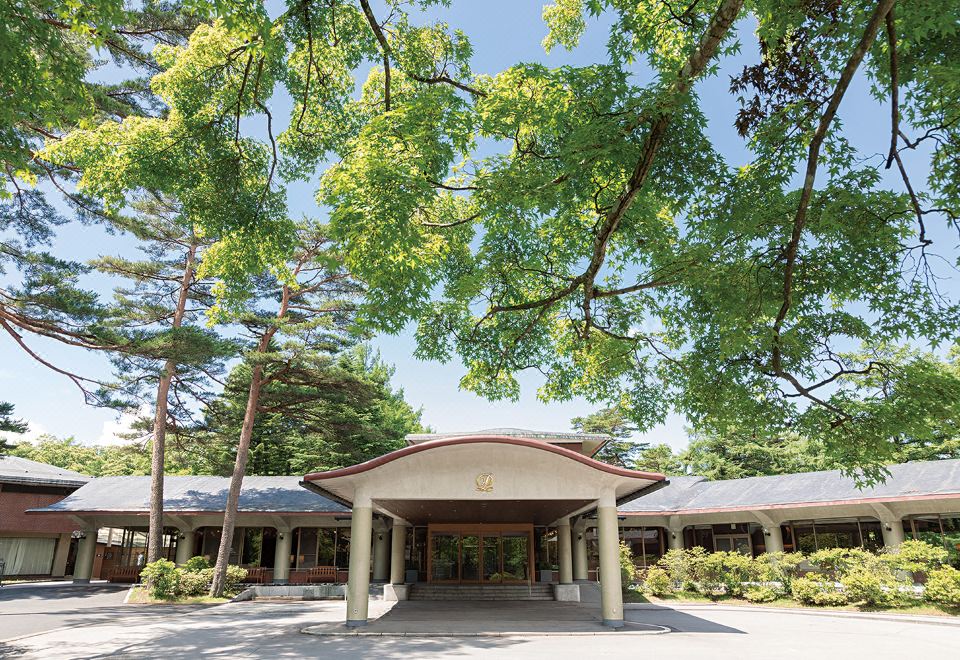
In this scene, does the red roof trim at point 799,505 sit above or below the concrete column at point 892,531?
above

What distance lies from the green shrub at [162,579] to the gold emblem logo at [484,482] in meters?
13.3

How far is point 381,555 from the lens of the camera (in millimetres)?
24844

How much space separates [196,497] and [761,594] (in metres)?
22.5

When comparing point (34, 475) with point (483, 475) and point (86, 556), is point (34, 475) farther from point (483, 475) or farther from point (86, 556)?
point (483, 475)

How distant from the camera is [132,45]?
14641mm

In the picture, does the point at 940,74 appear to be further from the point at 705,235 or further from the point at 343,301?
the point at 343,301

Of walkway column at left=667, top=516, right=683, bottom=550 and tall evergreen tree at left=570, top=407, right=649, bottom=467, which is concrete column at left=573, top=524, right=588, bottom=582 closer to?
walkway column at left=667, top=516, right=683, bottom=550

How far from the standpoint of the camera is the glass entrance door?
22078 millimetres

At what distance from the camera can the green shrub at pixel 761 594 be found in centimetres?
1861

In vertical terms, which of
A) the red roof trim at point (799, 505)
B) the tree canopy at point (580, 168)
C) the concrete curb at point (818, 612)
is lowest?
the concrete curb at point (818, 612)

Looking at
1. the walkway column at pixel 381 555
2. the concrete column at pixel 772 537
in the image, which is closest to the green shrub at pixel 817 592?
the concrete column at pixel 772 537

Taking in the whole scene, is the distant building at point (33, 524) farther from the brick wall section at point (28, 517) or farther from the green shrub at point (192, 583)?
the green shrub at point (192, 583)

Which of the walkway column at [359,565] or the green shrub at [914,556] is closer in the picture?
the walkway column at [359,565]

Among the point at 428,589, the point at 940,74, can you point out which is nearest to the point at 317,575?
the point at 428,589
